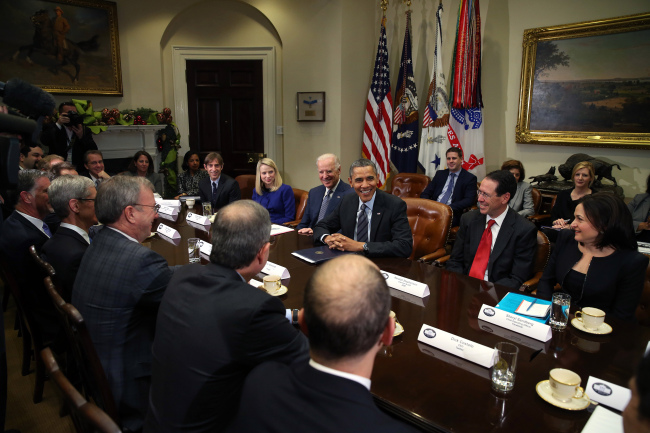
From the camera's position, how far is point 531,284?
248cm

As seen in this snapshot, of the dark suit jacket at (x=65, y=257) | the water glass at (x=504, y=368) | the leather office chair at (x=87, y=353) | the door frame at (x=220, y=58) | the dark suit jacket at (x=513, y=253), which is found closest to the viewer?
the water glass at (x=504, y=368)

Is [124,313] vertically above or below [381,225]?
below

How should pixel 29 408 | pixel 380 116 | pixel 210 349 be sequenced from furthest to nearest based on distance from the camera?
pixel 380 116, pixel 29 408, pixel 210 349

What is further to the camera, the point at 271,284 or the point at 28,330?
the point at 28,330

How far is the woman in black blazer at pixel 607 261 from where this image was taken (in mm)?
2055

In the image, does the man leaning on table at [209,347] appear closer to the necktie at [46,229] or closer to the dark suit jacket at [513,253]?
the dark suit jacket at [513,253]

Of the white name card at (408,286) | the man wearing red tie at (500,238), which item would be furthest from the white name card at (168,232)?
the man wearing red tie at (500,238)

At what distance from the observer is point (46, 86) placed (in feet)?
19.4

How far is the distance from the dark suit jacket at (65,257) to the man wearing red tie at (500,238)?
86.7 inches

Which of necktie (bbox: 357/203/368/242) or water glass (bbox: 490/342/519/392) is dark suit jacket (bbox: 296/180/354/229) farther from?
water glass (bbox: 490/342/519/392)

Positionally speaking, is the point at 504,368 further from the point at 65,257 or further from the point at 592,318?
the point at 65,257

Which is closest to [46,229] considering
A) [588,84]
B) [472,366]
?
[472,366]

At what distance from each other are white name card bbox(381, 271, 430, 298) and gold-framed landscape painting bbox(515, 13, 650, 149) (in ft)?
13.0

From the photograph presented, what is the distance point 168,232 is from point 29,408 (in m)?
1.31
